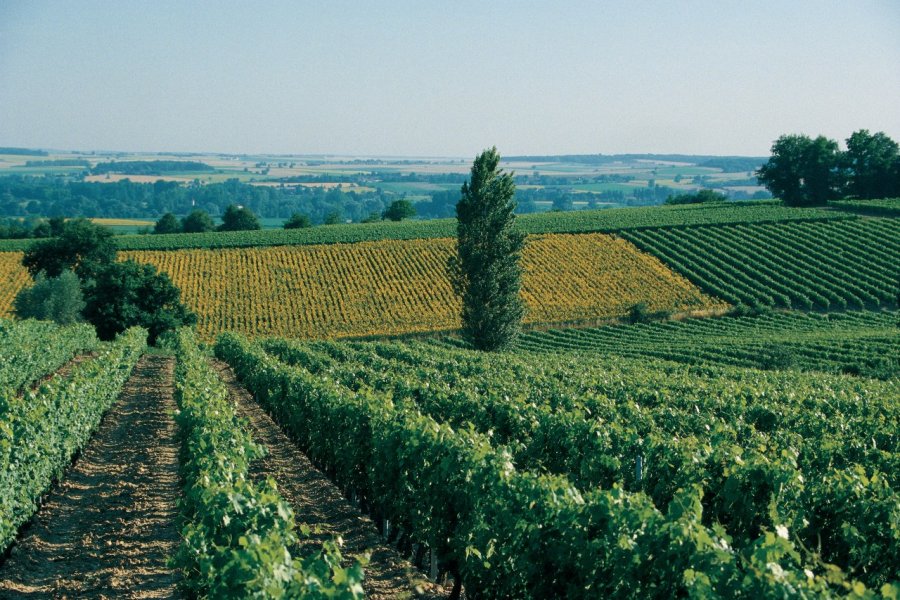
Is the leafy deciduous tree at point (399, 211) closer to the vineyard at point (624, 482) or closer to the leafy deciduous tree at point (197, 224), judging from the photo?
the leafy deciduous tree at point (197, 224)

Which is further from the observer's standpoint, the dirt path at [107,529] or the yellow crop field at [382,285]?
the yellow crop field at [382,285]

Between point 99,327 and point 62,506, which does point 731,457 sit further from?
point 99,327

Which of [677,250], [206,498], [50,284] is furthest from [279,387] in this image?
[677,250]

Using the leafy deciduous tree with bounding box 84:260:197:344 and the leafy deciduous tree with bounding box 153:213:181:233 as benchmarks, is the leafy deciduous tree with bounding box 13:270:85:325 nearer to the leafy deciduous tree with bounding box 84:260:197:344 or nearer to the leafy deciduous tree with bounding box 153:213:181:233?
the leafy deciduous tree with bounding box 84:260:197:344

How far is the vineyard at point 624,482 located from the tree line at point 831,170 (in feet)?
267

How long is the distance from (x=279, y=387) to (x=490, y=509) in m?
12.7

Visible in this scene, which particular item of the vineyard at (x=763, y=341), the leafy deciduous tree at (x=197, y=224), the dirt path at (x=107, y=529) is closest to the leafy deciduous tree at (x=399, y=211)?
the leafy deciduous tree at (x=197, y=224)

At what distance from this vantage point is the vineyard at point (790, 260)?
176ft

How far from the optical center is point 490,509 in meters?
8.58

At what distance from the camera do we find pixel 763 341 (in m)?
38.9

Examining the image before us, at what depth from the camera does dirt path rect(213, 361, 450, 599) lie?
1009 cm

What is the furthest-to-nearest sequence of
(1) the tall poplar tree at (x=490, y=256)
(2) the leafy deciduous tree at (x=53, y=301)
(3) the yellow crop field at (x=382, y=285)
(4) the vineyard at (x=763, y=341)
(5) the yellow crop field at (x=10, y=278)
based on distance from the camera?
(5) the yellow crop field at (x=10, y=278) < (3) the yellow crop field at (x=382, y=285) < (2) the leafy deciduous tree at (x=53, y=301) < (1) the tall poplar tree at (x=490, y=256) < (4) the vineyard at (x=763, y=341)

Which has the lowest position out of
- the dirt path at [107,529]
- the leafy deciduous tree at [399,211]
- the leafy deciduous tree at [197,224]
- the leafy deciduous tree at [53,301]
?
the leafy deciduous tree at [53,301]

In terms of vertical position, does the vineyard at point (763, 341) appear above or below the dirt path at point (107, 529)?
below
